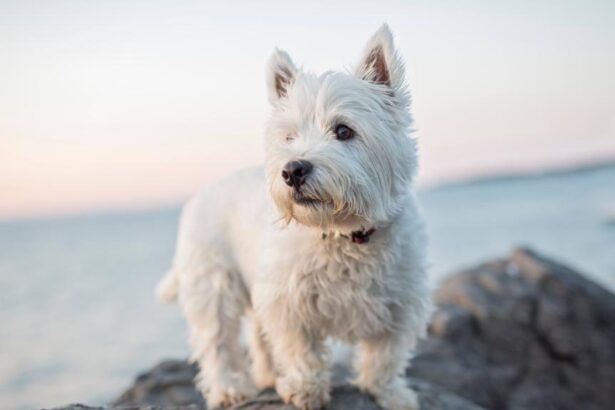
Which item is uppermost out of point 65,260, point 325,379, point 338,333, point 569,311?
point 338,333

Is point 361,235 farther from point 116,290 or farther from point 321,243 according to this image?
point 116,290

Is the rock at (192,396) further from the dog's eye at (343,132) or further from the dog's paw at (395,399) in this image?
the dog's eye at (343,132)

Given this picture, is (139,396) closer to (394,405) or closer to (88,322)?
(394,405)

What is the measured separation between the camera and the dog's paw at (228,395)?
5.27 m

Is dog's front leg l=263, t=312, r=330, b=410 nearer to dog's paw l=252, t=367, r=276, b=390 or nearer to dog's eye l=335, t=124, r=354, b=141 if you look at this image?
dog's paw l=252, t=367, r=276, b=390

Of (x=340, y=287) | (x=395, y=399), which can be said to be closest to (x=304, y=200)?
(x=340, y=287)

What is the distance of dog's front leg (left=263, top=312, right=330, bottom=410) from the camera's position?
4535mm

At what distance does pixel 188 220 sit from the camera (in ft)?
18.4

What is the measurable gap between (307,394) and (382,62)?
240 centimetres

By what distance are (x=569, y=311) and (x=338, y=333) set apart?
4.84 m

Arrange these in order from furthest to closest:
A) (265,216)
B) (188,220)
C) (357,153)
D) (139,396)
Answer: (139,396)
(188,220)
(265,216)
(357,153)

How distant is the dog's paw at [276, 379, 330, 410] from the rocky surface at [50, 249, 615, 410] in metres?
2.10

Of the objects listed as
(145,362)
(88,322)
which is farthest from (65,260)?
(145,362)

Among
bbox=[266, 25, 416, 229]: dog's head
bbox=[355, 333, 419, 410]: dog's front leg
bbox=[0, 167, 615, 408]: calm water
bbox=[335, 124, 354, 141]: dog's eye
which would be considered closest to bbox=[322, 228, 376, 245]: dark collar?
bbox=[266, 25, 416, 229]: dog's head
